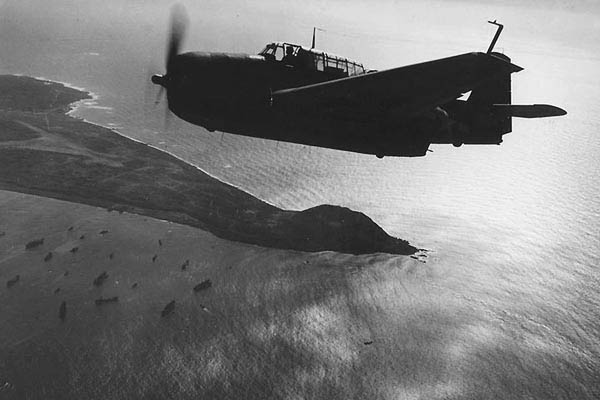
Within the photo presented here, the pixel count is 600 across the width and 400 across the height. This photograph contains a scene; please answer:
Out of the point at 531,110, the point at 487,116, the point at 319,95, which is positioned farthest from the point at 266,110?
the point at 531,110

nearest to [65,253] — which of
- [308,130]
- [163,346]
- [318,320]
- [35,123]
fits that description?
[163,346]

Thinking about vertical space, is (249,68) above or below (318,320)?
above

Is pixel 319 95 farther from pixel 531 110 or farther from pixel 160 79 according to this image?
pixel 531 110

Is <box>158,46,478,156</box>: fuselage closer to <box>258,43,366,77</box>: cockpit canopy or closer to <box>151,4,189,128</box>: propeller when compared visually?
<box>258,43,366,77</box>: cockpit canopy

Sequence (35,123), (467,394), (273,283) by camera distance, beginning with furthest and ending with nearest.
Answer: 1. (35,123)
2. (273,283)
3. (467,394)

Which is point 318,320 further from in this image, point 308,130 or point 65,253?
point 65,253

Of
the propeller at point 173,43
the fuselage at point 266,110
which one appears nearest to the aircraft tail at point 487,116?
the fuselage at point 266,110

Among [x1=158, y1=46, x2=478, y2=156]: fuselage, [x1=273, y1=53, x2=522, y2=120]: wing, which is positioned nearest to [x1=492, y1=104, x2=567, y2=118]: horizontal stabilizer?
[x1=273, y1=53, x2=522, y2=120]: wing
